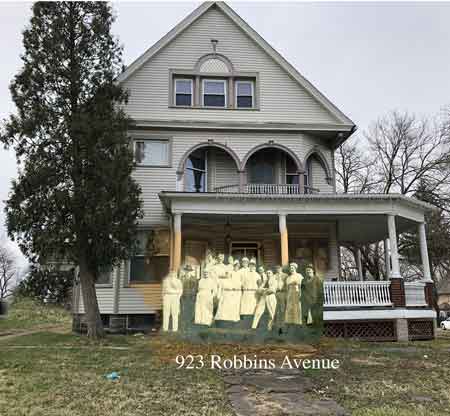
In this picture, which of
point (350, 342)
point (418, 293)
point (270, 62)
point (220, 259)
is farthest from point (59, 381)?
point (270, 62)

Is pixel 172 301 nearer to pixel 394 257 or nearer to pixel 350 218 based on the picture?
pixel 394 257

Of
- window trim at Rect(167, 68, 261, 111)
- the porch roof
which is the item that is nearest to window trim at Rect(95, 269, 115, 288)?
the porch roof

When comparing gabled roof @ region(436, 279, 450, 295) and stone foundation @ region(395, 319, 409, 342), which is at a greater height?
gabled roof @ region(436, 279, 450, 295)

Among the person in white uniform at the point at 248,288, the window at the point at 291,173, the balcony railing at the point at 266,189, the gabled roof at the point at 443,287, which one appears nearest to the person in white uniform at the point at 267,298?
the person in white uniform at the point at 248,288

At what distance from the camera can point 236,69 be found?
53.1 ft

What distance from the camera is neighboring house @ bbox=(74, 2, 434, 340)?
1433cm

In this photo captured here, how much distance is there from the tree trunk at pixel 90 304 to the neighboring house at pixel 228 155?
81.8 inches

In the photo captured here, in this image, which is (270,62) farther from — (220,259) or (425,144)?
(425,144)

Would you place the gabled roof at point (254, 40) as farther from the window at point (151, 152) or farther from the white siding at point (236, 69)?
the window at point (151, 152)

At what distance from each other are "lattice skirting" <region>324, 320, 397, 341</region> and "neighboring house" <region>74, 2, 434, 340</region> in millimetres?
1285

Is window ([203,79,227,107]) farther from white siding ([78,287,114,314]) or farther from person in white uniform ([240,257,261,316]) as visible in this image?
person in white uniform ([240,257,261,316])

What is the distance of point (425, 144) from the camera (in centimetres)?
2591

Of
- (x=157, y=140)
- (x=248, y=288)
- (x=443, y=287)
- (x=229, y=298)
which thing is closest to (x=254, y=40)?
(x=157, y=140)

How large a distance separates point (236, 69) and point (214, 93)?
4.04ft
